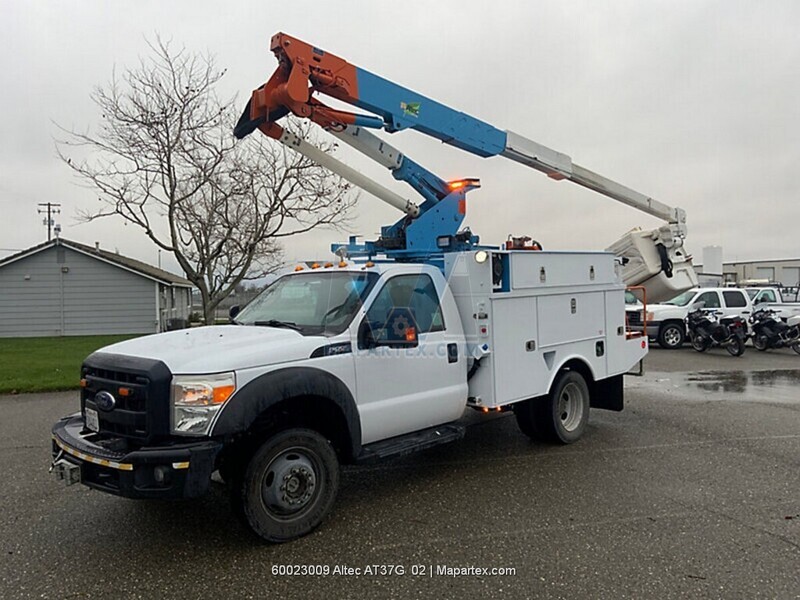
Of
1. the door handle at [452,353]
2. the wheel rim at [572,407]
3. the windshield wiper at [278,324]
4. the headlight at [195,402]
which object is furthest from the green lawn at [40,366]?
the wheel rim at [572,407]

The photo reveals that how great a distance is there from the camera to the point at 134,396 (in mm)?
3748

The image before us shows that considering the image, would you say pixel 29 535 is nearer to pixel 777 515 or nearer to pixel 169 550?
pixel 169 550

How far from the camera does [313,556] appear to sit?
3834 millimetres

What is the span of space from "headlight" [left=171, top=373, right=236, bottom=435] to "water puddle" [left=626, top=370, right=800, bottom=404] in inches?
322

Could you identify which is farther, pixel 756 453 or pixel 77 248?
pixel 77 248

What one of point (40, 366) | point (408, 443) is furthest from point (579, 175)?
point (40, 366)

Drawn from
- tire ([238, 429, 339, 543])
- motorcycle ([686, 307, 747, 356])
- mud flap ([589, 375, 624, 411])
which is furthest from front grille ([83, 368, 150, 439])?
motorcycle ([686, 307, 747, 356])

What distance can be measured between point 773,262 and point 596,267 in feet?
173

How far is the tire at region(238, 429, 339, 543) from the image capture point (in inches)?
153

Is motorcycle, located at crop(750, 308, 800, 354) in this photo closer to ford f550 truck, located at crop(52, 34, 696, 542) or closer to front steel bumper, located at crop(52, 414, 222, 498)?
ford f550 truck, located at crop(52, 34, 696, 542)

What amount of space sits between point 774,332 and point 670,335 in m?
2.67

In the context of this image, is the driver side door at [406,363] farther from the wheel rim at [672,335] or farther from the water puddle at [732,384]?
the wheel rim at [672,335]

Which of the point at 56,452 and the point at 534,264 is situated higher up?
the point at 534,264

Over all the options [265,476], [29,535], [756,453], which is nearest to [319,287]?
[265,476]
